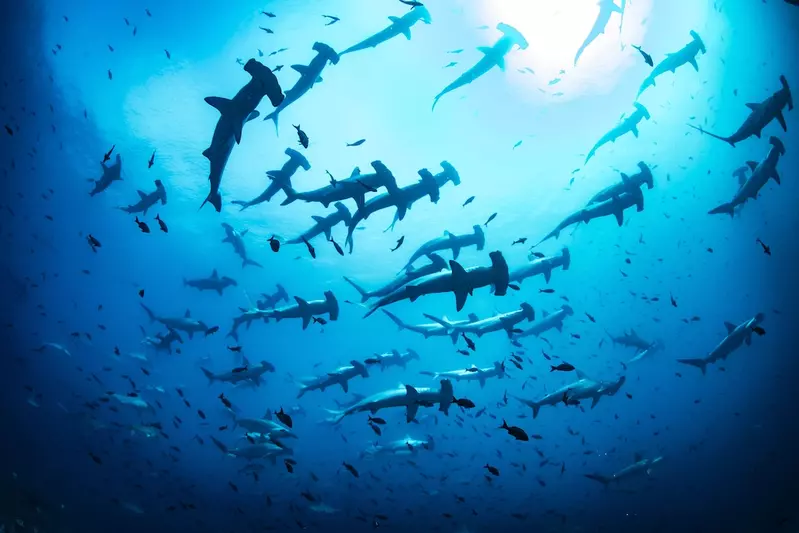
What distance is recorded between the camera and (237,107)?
5.93 meters

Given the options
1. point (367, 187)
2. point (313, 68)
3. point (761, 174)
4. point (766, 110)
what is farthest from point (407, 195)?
point (761, 174)

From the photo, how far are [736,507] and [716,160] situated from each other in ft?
77.9

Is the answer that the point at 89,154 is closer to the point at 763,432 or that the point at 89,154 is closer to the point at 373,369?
the point at 373,369

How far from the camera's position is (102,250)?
111 ft

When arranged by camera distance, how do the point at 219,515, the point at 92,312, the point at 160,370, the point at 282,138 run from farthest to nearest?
the point at 160,370 → the point at 92,312 → the point at 219,515 → the point at 282,138

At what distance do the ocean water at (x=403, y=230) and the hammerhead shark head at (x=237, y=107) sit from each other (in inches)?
7.2

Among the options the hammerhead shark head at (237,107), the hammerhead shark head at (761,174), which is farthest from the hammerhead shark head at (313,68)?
the hammerhead shark head at (761,174)

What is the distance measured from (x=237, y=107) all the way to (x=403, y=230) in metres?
20.8

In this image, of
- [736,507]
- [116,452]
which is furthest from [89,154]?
[736,507]

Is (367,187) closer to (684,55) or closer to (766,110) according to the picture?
(766,110)

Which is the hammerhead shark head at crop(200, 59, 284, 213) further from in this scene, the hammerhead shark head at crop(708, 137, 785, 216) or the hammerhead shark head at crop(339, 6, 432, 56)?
the hammerhead shark head at crop(708, 137, 785, 216)

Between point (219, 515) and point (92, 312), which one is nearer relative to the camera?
point (219, 515)

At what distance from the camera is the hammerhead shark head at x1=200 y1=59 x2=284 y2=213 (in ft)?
18.7

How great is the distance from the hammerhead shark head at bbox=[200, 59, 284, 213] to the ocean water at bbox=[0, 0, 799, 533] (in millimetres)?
182
